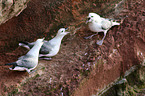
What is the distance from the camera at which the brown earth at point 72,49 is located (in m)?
5.16

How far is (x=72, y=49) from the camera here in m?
6.29

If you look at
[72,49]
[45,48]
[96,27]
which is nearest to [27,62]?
[45,48]

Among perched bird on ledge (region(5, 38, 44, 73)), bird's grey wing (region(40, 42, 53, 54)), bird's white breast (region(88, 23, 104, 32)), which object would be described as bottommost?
perched bird on ledge (region(5, 38, 44, 73))

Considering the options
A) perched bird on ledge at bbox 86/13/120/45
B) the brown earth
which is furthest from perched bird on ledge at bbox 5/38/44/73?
perched bird on ledge at bbox 86/13/120/45

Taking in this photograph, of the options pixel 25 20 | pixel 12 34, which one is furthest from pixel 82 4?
pixel 12 34

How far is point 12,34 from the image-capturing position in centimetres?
741

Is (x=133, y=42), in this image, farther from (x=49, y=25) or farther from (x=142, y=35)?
(x=49, y=25)

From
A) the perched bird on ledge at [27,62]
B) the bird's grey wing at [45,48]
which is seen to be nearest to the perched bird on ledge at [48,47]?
the bird's grey wing at [45,48]

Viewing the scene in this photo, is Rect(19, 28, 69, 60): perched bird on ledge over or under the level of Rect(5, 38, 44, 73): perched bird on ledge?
over

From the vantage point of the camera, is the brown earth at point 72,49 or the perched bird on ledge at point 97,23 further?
the perched bird on ledge at point 97,23

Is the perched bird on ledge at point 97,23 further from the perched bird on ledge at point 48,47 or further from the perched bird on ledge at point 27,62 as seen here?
the perched bird on ledge at point 27,62

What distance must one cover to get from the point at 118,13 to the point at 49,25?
3.35m

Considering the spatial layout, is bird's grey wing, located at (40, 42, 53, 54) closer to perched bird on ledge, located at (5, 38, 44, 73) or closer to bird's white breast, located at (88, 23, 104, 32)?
perched bird on ledge, located at (5, 38, 44, 73)

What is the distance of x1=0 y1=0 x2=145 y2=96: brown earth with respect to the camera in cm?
516
